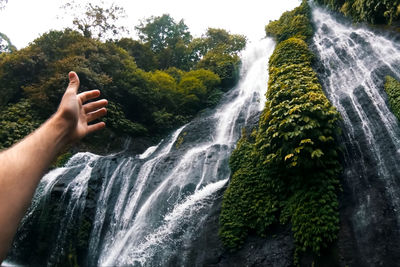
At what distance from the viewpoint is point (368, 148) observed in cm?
614

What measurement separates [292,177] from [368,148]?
1853 mm

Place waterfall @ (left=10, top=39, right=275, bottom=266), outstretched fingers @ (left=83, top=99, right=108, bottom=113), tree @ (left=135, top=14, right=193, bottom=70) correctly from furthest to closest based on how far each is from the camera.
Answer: tree @ (left=135, top=14, right=193, bottom=70)
waterfall @ (left=10, top=39, right=275, bottom=266)
outstretched fingers @ (left=83, top=99, right=108, bottom=113)

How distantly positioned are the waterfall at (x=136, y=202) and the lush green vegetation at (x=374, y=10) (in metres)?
6.66

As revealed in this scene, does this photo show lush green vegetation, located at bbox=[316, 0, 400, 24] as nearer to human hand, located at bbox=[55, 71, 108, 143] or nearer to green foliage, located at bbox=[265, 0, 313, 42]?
green foliage, located at bbox=[265, 0, 313, 42]

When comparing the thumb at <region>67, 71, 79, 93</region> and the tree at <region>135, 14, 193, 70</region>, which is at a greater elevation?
the tree at <region>135, 14, 193, 70</region>

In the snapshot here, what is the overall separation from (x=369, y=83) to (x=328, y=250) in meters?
5.59

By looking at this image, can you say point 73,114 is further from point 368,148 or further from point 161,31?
point 161,31

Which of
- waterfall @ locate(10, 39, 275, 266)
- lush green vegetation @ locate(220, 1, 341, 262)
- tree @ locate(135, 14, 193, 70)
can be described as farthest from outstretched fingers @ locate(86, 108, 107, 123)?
tree @ locate(135, 14, 193, 70)

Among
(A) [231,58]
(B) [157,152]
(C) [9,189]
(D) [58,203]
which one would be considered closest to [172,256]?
(D) [58,203]

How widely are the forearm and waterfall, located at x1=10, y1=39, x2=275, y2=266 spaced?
6.06m

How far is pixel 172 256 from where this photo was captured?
6512 mm

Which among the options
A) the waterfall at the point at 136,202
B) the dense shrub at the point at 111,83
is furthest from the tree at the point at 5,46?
the waterfall at the point at 136,202

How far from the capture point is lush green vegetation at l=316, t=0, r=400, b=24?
10.0 m

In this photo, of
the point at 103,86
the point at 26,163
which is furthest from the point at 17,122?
the point at 26,163
